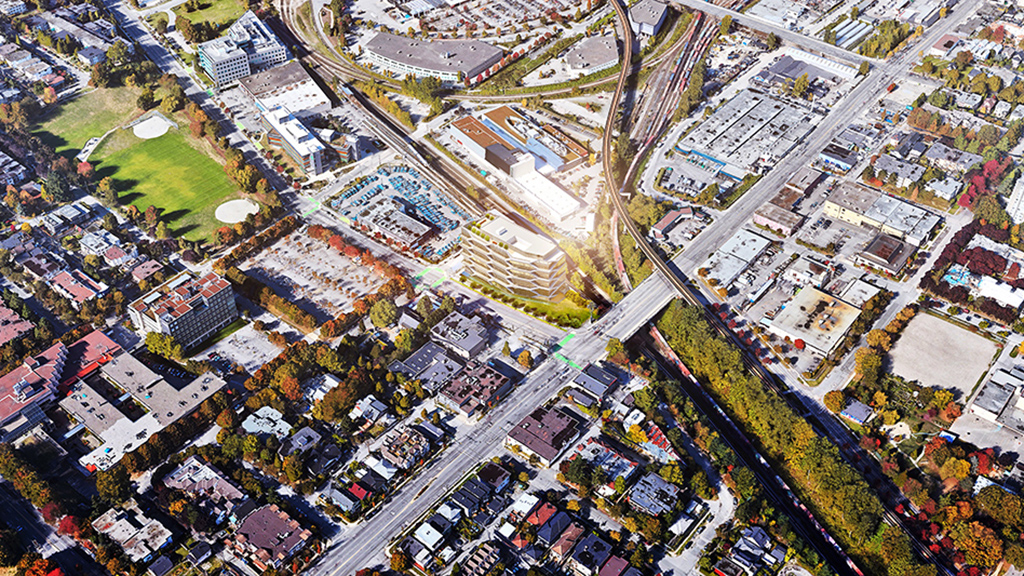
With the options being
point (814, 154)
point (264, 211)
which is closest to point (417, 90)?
point (264, 211)

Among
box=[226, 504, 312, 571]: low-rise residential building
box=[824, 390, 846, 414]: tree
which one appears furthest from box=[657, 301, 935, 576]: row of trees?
box=[226, 504, 312, 571]: low-rise residential building

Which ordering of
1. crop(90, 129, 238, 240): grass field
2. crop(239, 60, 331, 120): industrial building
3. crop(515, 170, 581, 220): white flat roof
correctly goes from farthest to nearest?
crop(239, 60, 331, 120): industrial building, crop(90, 129, 238, 240): grass field, crop(515, 170, 581, 220): white flat roof

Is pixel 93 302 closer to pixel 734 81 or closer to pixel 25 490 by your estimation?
pixel 25 490

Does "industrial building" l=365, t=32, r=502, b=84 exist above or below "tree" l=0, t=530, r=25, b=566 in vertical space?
above

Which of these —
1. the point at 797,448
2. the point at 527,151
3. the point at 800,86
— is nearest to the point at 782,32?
the point at 800,86

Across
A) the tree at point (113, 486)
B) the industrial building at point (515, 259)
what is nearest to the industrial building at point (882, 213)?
the industrial building at point (515, 259)

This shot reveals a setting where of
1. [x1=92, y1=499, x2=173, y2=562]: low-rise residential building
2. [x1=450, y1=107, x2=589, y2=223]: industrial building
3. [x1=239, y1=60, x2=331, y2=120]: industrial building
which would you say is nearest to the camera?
[x1=92, y1=499, x2=173, y2=562]: low-rise residential building

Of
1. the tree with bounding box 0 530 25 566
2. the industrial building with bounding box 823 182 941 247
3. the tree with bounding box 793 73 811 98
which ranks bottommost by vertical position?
the tree with bounding box 0 530 25 566

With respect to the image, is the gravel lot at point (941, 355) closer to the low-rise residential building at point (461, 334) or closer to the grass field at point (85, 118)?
the low-rise residential building at point (461, 334)

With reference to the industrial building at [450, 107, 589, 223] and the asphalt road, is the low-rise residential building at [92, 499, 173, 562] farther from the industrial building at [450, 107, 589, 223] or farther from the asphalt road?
the asphalt road
